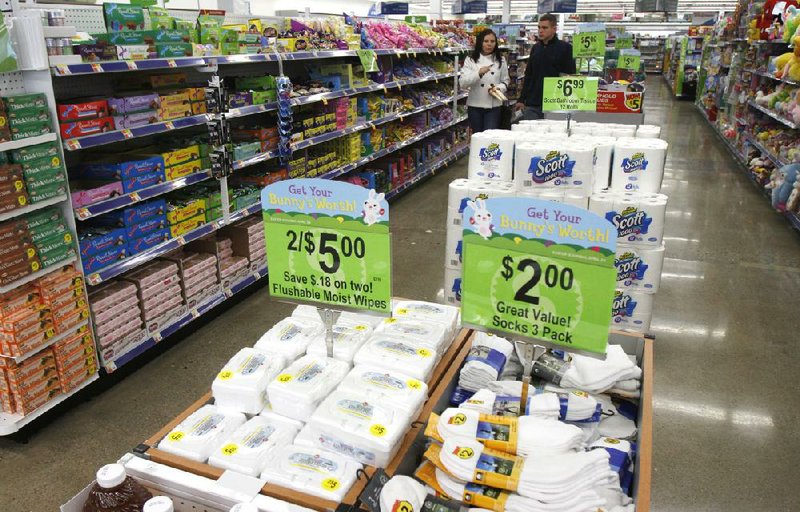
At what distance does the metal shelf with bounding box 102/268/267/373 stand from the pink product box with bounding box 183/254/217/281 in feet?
0.74

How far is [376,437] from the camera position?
1.52m

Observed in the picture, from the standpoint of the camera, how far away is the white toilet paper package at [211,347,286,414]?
Result: 1.75 meters

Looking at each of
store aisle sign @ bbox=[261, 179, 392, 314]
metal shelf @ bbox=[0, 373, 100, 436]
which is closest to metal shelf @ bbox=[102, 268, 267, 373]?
metal shelf @ bbox=[0, 373, 100, 436]

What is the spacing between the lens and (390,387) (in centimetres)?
173

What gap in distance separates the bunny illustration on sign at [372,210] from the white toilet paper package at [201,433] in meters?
0.69

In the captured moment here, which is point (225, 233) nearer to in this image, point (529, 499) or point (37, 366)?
point (37, 366)

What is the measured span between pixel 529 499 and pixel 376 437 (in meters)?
0.40

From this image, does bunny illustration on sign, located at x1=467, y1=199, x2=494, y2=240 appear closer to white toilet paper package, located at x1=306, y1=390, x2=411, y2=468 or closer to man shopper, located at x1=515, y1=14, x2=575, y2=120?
white toilet paper package, located at x1=306, y1=390, x2=411, y2=468

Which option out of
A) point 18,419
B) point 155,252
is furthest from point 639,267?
→ point 18,419

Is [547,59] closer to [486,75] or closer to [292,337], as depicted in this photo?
[486,75]

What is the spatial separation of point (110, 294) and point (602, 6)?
32.7 metres

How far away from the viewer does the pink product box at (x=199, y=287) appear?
4.02 metres

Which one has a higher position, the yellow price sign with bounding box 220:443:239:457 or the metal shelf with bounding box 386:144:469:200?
the yellow price sign with bounding box 220:443:239:457

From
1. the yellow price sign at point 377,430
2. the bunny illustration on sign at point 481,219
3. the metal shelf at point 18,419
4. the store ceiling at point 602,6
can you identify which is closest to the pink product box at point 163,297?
the metal shelf at point 18,419
